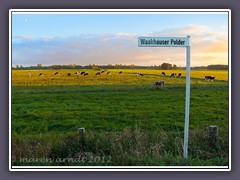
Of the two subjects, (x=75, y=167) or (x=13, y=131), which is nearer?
(x=75, y=167)

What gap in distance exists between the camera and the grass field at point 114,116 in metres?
8.12

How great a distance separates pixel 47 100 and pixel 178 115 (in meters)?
3.23

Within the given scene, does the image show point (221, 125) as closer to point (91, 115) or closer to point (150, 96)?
point (150, 96)

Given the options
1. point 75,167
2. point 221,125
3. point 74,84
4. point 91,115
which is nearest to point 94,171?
point 75,167

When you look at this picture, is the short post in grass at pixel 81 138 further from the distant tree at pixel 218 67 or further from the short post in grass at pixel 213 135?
the distant tree at pixel 218 67

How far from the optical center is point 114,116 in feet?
29.9

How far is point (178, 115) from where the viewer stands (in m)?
9.16

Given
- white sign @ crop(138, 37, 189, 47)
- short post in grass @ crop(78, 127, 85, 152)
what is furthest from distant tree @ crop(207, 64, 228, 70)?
short post in grass @ crop(78, 127, 85, 152)

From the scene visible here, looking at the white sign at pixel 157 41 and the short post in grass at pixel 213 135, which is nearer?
the white sign at pixel 157 41

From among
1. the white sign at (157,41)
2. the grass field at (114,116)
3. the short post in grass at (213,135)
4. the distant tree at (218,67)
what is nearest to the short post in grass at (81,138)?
the grass field at (114,116)

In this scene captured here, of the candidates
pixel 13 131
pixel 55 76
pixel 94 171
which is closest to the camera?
pixel 94 171

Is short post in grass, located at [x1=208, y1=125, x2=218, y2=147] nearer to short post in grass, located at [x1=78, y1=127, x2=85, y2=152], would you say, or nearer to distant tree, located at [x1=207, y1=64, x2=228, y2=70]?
distant tree, located at [x1=207, y1=64, x2=228, y2=70]

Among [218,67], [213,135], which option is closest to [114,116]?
[213,135]

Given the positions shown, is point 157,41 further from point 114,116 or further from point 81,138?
point 81,138
